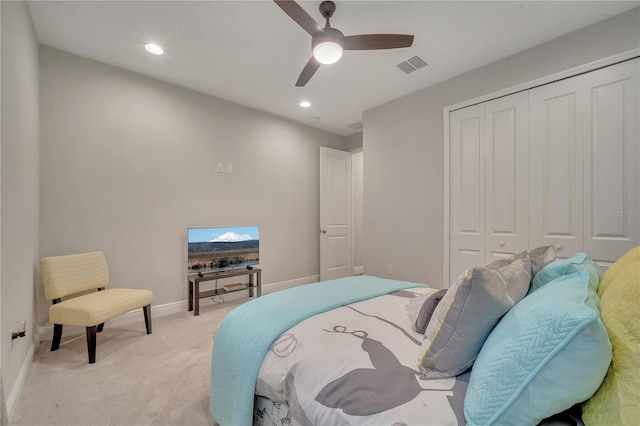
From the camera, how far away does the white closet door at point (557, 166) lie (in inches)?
92.2

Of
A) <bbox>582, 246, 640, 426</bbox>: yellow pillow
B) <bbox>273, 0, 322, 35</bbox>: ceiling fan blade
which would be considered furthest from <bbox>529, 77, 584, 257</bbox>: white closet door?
<bbox>273, 0, 322, 35</bbox>: ceiling fan blade

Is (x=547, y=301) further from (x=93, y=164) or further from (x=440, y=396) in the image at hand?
(x=93, y=164)

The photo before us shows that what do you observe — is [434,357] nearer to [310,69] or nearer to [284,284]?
[310,69]

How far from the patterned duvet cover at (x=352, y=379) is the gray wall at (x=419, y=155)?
83.7 inches

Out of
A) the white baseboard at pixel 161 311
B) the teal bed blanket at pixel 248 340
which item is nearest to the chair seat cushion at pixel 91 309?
the white baseboard at pixel 161 311

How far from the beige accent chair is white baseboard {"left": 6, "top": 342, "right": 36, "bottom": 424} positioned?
0.63 ft

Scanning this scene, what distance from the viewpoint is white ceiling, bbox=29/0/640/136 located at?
2088 mm

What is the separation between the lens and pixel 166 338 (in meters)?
2.52

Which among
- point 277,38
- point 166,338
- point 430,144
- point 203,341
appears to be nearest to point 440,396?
point 203,341

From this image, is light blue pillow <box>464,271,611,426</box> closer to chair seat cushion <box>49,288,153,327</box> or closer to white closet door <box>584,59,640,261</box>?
white closet door <box>584,59,640,261</box>

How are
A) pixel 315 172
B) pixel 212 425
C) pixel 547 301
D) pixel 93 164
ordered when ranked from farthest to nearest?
1. pixel 315 172
2. pixel 93 164
3. pixel 212 425
4. pixel 547 301

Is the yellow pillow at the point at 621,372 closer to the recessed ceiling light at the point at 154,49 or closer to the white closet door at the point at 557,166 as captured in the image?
the white closet door at the point at 557,166

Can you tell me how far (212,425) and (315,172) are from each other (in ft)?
12.2

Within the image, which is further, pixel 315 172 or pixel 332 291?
pixel 315 172
